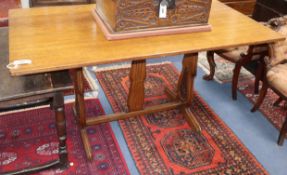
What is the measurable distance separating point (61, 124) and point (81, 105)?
281 mm

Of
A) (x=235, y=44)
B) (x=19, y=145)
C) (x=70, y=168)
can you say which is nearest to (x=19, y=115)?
(x=19, y=145)

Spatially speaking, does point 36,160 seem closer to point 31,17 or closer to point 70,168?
point 70,168

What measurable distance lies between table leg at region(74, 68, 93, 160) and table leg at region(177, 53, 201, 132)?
79 cm

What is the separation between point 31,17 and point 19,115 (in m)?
0.91

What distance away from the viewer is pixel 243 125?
2564 mm

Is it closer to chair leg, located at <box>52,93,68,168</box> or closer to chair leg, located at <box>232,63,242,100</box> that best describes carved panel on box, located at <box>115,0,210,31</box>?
chair leg, located at <box>52,93,68,168</box>

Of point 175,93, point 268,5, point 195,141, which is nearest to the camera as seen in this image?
point 195,141

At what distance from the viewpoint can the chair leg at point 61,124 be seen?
1761 millimetres

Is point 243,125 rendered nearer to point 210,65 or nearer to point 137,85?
point 210,65

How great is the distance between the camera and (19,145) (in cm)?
221

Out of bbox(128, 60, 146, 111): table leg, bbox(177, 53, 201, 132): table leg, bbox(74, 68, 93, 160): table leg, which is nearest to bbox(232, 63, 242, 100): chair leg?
bbox(177, 53, 201, 132): table leg

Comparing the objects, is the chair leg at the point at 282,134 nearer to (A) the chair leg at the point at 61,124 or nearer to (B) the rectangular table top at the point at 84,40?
(B) the rectangular table top at the point at 84,40

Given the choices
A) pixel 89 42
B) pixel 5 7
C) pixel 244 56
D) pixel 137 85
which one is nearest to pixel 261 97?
pixel 244 56

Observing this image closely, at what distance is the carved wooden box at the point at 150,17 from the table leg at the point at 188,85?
0.43 m
